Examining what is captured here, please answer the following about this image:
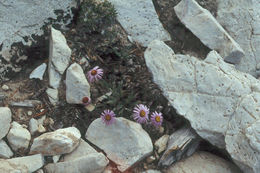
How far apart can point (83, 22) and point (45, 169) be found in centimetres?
226

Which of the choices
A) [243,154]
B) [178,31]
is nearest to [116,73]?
[178,31]

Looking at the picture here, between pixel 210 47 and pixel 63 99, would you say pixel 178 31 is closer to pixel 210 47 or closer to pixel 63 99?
pixel 210 47

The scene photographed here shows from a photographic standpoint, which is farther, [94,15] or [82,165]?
[94,15]

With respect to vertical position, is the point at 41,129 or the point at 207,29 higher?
the point at 207,29

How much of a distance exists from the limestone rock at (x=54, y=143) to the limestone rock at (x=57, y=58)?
842 millimetres

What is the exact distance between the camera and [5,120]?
4.63 m

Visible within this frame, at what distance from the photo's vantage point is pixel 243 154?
4445 mm

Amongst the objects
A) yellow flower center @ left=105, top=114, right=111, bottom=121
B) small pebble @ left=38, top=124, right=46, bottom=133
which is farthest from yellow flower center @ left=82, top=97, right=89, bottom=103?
small pebble @ left=38, top=124, right=46, bottom=133

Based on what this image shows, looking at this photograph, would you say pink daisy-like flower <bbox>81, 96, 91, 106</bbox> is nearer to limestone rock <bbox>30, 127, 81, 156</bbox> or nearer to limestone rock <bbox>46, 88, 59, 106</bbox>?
limestone rock <bbox>46, 88, 59, 106</bbox>

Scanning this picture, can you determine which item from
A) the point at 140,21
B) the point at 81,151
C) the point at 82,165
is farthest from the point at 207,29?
the point at 82,165

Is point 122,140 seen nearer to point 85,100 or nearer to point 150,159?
point 150,159

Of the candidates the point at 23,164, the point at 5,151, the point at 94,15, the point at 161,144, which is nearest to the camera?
the point at 23,164

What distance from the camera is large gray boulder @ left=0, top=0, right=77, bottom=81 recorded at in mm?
5152

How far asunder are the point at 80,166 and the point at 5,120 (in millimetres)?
1130
